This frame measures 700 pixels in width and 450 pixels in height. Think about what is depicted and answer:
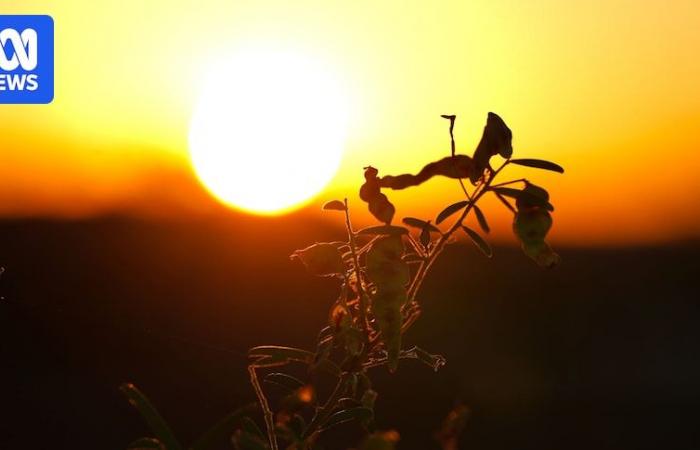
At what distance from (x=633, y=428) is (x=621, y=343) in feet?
10.2

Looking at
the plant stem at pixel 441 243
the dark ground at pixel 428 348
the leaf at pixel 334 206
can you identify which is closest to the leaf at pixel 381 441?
the plant stem at pixel 441 243

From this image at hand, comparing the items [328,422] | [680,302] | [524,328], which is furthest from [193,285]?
[328,422]

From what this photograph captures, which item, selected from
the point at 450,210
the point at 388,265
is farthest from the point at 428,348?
the point at 388,265

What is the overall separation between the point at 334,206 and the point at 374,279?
6.7 inches

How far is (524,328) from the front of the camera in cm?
1070

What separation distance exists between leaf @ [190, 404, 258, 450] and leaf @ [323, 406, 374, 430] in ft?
0.26

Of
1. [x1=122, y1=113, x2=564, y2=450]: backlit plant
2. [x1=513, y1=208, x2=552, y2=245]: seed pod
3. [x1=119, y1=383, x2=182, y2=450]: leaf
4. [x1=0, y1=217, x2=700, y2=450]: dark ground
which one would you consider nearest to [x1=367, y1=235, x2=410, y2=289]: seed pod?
[x1=122, y1=113, x2=564, y2=450]: backlit plant

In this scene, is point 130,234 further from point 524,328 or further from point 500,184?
point 500,184

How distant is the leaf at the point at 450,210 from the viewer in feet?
3.27

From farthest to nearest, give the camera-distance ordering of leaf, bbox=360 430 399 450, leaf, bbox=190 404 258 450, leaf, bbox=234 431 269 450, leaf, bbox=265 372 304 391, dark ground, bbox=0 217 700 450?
dark ground, bbox=0 217 700 450 → leaf, bbox=265 372 304 391 → leaf, bbox=190 404 258 450 → leaf, bbox=234 431 269 450 → leaf, bbox=360 430 399 450

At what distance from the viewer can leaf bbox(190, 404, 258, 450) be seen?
992 mm

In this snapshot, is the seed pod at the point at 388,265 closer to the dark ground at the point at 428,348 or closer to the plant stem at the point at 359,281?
the plant stem at the point at 359,281

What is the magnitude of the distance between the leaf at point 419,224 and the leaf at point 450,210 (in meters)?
0.02

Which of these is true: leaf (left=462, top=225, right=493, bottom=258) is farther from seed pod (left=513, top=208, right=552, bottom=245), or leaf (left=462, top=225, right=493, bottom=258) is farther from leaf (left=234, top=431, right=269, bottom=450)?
leaf (left=234, top=431, right=269, bottom=450)
